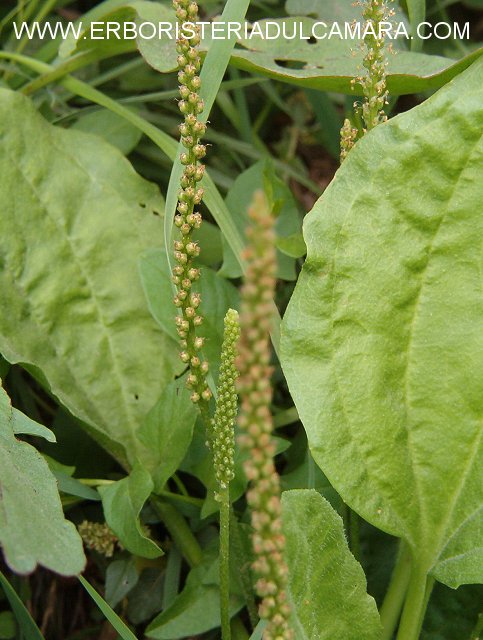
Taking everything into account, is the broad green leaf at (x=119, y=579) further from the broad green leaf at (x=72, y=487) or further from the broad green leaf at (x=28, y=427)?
the broad green leaf at (x=28, y=427)

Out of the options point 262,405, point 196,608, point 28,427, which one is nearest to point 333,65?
point 28,427

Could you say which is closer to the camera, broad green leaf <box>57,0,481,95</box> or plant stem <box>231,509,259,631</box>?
plant stem <box>231,509,259,631</box>

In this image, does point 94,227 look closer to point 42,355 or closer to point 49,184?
point 49,184

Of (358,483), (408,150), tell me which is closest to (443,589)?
Answer: (358,483)

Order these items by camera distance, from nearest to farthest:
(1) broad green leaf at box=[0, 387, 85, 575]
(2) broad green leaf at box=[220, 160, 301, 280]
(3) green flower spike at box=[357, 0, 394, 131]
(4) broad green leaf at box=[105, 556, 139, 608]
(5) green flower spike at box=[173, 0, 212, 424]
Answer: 1. (1) broad green leaf at box=[0, 387, 85, 575]
2. (5) green flower spike at box=[173, 0, 212, 424]
3. (3) green flower spike at box=[357, 0, 394, 131]
4. (4) broad green leaf at box=[105, 556, 139, 608]
5. (2) broad green leaf at box=[220, 160, 301, 280]

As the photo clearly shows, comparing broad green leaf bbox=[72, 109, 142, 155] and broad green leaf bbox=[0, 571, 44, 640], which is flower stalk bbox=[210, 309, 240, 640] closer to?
broad green leaf bbox=[0, 571, 44, 640]

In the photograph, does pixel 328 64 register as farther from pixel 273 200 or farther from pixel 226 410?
pixel 226 410

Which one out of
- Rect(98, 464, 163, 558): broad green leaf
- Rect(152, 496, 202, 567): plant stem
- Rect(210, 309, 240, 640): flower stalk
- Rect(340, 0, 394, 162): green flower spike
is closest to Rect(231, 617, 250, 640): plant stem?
Rect(152, 496, 202, 567): plant stem
